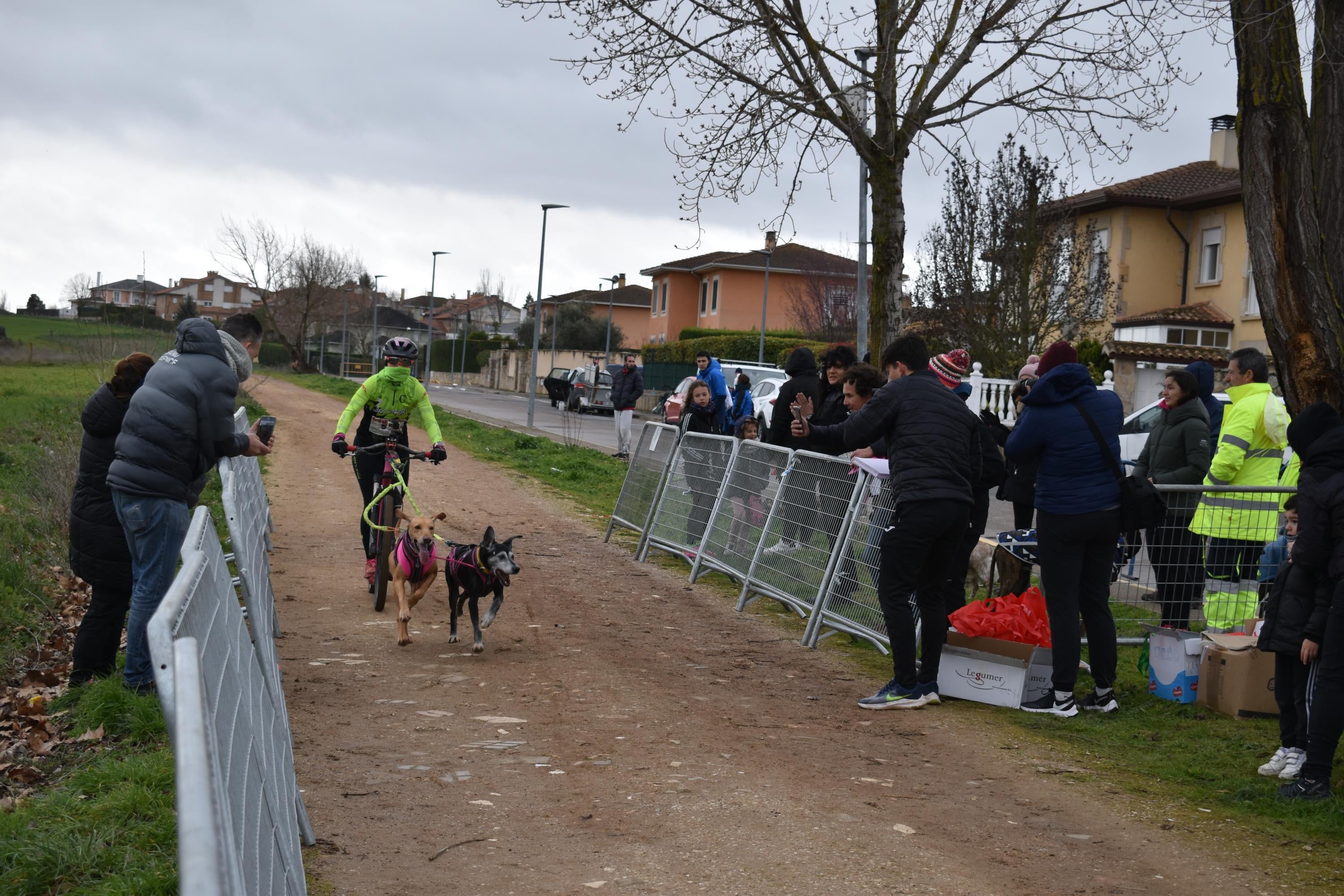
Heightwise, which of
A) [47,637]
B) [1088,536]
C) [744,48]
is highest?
[744,48]

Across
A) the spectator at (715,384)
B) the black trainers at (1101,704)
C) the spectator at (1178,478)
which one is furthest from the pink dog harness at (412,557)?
the spectator at (715,384)

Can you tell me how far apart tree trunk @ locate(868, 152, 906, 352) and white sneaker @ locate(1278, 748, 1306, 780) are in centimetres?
776

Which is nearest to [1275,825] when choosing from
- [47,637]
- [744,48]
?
[47,637]

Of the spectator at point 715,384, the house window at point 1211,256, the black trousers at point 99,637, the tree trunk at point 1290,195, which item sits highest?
the house window at point 1211,256

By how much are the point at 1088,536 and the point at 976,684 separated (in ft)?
3.73

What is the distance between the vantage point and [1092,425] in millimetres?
7145

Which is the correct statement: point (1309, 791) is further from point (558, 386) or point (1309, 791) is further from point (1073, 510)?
point (558, 386)

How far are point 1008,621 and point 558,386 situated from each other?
45316 mm

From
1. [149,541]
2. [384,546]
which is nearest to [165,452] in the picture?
[149,541]

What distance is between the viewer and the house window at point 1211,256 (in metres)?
38.0

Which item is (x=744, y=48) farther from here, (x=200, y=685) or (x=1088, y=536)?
(x=200, y=685)

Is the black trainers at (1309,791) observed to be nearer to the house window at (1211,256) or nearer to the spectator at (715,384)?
the spectator at (715,384)

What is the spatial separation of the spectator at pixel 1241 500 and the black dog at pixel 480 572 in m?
4.79

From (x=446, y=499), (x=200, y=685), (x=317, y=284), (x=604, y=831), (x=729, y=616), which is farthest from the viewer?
(x=317, y=284)
